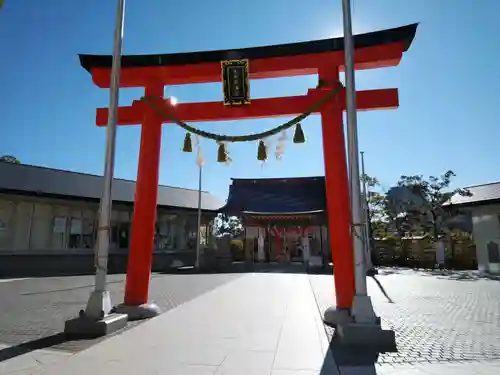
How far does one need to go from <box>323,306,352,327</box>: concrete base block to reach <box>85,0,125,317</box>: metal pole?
4.13 metres

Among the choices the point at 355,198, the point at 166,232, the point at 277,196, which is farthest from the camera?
the point at 277,196

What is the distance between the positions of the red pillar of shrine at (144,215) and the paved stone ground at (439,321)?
3.98 m

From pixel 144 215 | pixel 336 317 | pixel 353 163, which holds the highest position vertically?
pixel 353 163

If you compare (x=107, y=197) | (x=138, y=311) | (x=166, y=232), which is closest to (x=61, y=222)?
(x=166, y=232)

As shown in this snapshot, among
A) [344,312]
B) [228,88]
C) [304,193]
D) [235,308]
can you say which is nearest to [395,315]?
[344,312]

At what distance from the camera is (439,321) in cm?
681

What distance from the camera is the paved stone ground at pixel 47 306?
5371 millimetres

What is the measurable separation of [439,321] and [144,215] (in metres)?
6.57

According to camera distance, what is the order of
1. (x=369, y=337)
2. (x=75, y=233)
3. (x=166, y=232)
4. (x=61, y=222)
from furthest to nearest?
(x=166, y=232), (x=75, y=233), (x=61, y=222), (x=369, y=337)

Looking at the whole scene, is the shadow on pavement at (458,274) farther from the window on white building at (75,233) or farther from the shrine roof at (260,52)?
the window on white building at (75,233)

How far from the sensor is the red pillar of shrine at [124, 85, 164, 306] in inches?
281

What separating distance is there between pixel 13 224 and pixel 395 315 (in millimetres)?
18608

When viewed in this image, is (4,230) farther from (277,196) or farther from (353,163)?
(353,163)

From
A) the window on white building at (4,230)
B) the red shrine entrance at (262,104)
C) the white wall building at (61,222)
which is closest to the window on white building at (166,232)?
the white wall building at (61,222)
